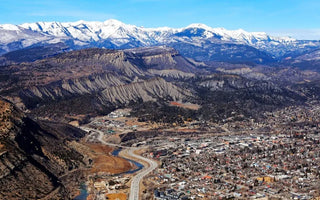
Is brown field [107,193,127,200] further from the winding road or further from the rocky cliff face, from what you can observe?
the rocky cliff face

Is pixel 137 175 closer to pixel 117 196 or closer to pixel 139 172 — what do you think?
pixel 139 172

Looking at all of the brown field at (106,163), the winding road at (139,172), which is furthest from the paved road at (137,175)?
the brown field at (106,163)

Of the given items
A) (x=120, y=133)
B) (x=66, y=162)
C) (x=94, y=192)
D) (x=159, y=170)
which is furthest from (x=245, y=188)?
(x=120, y=133)

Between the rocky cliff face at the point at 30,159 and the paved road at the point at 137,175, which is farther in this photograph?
the paved road at the point at 137,175

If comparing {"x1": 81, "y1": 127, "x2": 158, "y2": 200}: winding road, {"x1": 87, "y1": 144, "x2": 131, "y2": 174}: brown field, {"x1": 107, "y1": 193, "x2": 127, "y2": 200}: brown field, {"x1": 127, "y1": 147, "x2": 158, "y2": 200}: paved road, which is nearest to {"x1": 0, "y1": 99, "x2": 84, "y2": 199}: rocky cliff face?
{"x1": 87, "y1": 144, "x2": 131, "y2": 174}: brown field

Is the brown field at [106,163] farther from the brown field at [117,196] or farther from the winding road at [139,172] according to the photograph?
the brown field at [117,196]

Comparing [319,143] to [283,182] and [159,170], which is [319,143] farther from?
[159,170]
